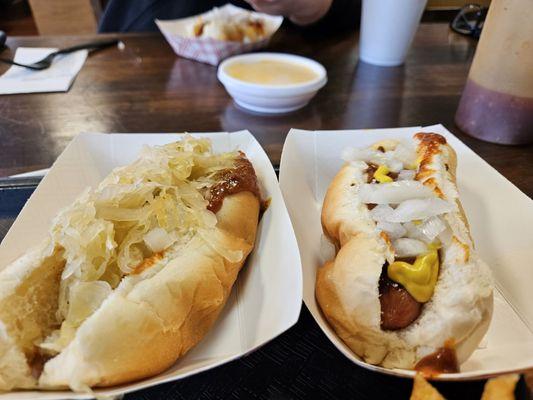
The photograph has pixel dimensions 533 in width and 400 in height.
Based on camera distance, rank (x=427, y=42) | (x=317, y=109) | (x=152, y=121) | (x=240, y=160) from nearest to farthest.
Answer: (x=240, y=160)
(x=152, y=121)
(x=317, y=109)
(x=427, y=42)

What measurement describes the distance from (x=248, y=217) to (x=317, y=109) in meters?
1.53

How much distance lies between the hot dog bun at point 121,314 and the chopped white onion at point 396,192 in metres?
0.54

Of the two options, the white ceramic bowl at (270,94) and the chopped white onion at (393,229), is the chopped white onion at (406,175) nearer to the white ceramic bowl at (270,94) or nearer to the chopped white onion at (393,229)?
the chopped white onion at (393,229)

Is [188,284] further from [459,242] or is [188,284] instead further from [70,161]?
[70,161]

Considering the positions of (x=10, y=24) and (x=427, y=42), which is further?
(x=10, y=24)

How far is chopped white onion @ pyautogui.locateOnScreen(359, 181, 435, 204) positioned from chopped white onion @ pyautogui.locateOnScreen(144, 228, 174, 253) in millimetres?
742

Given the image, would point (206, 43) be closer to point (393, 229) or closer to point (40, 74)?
point (40, 74)

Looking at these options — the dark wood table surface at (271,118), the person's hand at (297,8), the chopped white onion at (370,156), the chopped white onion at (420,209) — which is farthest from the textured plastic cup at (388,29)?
the chopped white onion at (420,209)

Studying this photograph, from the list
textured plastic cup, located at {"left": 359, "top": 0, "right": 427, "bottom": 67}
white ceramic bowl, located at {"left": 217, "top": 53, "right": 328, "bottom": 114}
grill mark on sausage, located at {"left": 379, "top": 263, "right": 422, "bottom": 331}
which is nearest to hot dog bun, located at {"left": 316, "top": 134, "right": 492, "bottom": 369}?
grill mark on sausage, located at {"left": 379, "top": 263, "right": 422, "bottom": 331}

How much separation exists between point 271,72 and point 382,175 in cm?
153

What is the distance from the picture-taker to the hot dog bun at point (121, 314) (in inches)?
42.0

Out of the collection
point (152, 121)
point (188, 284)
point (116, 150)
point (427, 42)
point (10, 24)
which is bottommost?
point (10, 24)

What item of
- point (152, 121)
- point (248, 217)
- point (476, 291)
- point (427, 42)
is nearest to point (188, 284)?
point (248, 217)

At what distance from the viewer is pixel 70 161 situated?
1.92 metres
